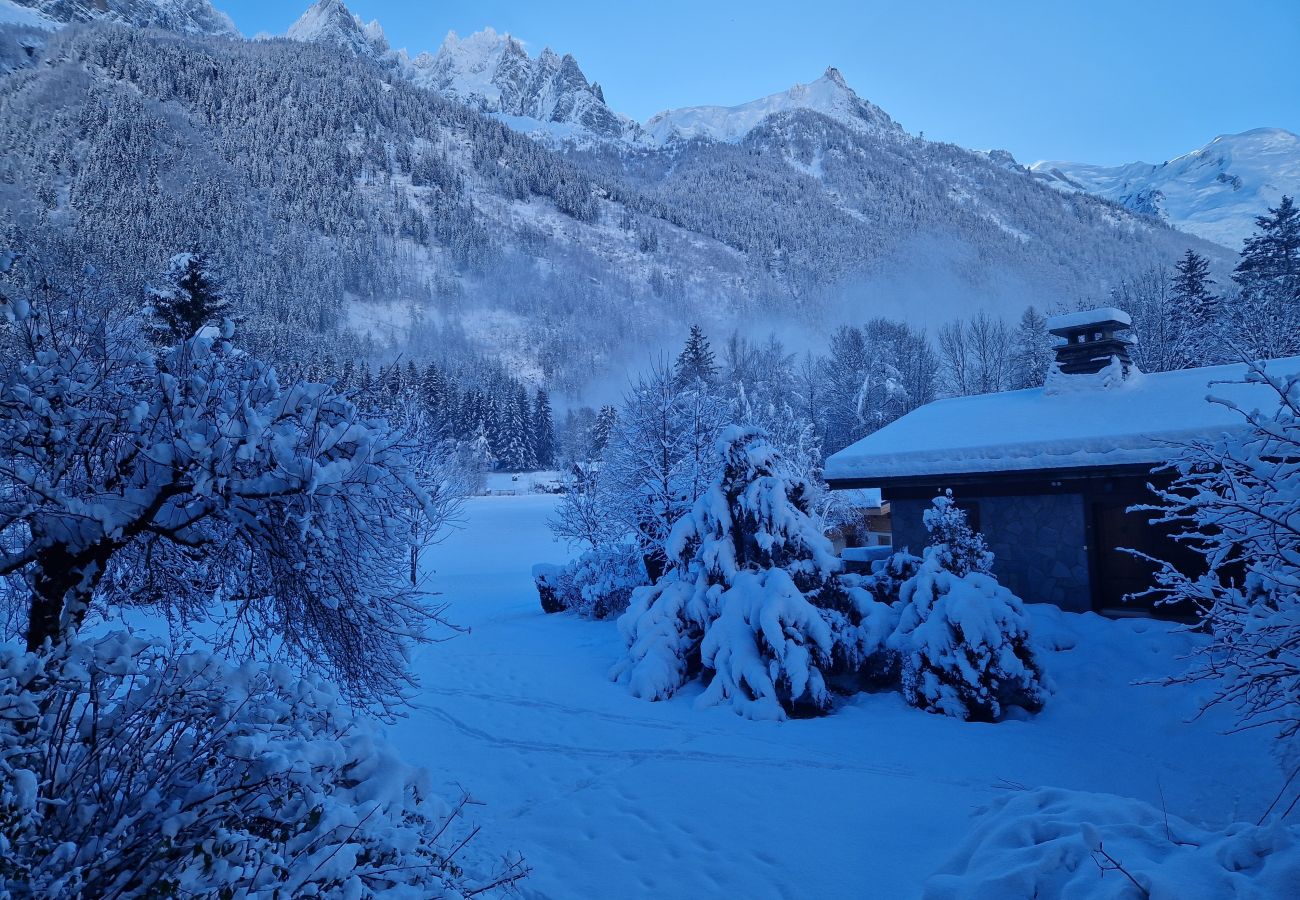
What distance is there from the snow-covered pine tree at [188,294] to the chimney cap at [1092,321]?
24.7 metres

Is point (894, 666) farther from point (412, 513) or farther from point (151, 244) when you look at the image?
point (151, 244)

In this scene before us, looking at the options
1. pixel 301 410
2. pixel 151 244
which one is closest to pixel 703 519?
pixel 301 410

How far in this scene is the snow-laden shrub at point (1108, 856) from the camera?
3.29 meters

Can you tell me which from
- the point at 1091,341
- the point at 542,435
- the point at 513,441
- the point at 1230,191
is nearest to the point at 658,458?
the point at 1091,341

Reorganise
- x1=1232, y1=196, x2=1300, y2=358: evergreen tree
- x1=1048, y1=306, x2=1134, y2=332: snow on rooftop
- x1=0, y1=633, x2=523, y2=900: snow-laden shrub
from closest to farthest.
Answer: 1. x1=0, y1=633, x2=523, y2=900: snow-laden shrub
2. x1=1048, y1=306, x2=1134, y2=332: snow on rooftop
3. x1=1232, y1=196, x2=1300, y2=358: evergreen tree

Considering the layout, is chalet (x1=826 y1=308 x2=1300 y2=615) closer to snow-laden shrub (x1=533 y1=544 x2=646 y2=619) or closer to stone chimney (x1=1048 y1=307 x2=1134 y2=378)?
stone chimney (x1=1048 y1=307 x2=1134 y2=378)

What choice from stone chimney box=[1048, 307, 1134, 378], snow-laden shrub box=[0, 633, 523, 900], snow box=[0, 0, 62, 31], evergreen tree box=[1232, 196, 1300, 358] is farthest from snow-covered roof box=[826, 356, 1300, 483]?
snow box=[0, 0, 62, 31]

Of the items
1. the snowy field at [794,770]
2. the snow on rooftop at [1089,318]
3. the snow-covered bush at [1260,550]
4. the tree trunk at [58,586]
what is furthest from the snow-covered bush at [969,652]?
the tree trunk at [58,586]

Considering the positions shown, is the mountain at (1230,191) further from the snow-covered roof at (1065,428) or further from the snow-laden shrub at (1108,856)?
the snow-laden shrub at (1108,856)

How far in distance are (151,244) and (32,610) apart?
10748cm

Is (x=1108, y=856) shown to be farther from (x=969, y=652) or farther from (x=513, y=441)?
(x=513, y=441)

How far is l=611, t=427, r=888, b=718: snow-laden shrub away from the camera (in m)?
8.91

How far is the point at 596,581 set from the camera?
16922 millimetres

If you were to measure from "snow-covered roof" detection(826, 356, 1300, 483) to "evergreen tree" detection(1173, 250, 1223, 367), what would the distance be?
1825 centimetres
